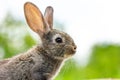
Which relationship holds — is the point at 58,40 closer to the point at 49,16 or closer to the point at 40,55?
the point at 40,55

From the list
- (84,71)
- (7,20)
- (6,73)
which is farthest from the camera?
(7,20)

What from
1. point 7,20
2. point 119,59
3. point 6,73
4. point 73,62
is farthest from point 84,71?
point 6,73

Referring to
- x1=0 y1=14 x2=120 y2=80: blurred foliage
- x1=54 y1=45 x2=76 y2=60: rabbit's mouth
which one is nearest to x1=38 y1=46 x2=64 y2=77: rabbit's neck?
x1=54 y1=45 x2=76 y2=60: rabbit's mouth

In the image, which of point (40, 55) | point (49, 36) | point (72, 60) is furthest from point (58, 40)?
point (72, 60)

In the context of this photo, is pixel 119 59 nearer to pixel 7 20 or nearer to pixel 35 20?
pixel 7 20

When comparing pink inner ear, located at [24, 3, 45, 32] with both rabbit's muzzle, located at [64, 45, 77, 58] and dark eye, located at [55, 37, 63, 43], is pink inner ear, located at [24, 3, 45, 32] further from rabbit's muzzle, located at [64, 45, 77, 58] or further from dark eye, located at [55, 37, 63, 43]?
rabbit's muzzle, located at [64, 45, 77, 58]

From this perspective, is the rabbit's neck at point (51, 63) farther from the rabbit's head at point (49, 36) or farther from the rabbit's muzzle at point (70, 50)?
the rabbit's muzzle at point (70, 50)

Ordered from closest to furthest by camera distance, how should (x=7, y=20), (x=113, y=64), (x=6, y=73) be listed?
(x=6, y=73)
(x=113, y=64)
(x=7, y=20)
